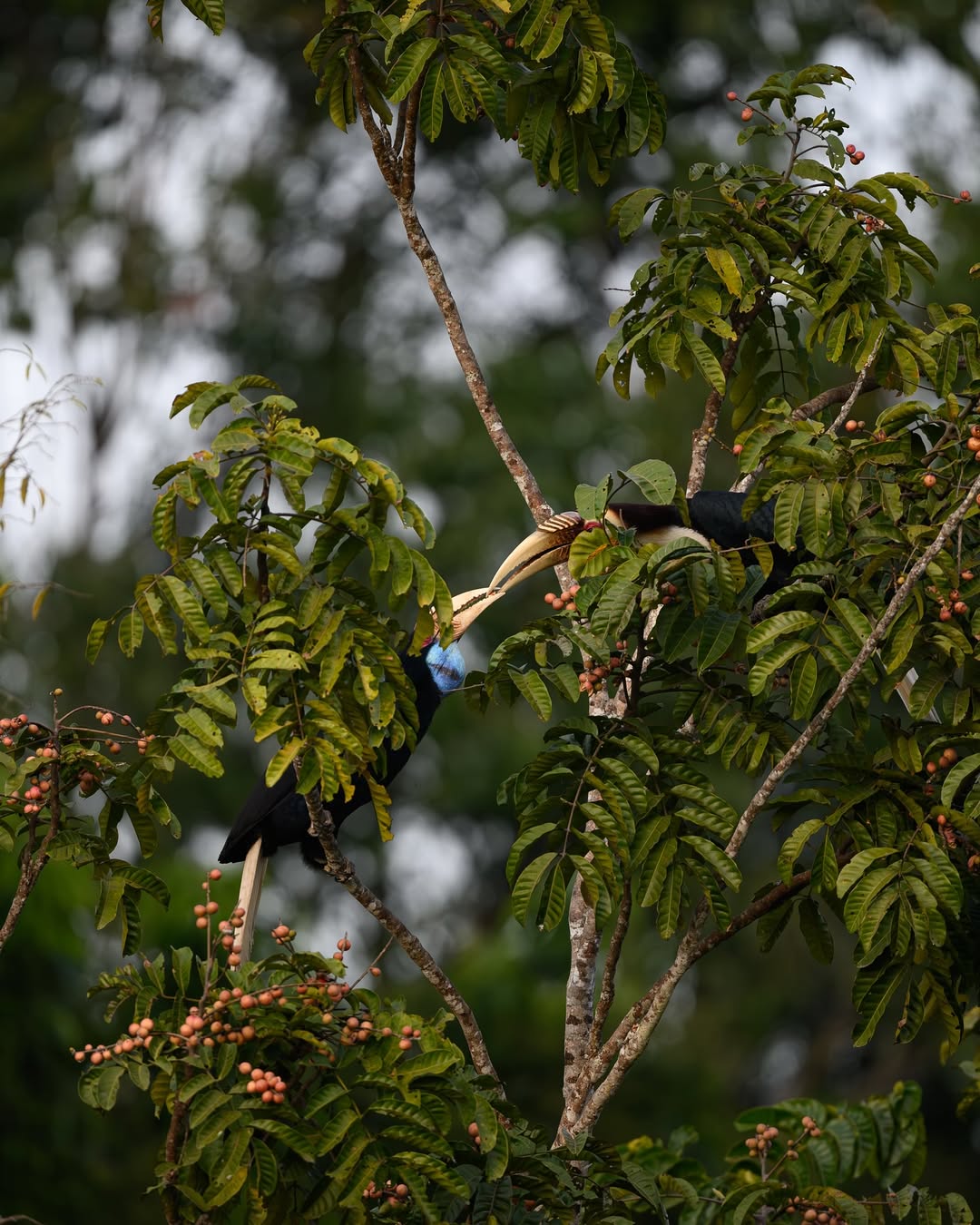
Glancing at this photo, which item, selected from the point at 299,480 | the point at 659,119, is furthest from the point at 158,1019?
the point at 659,119

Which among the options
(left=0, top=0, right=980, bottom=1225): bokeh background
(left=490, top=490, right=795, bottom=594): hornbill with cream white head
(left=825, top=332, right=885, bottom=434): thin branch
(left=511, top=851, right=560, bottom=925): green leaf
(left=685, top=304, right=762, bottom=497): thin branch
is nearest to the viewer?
(left=511, top=851, right=560, bottom=925): green leaf

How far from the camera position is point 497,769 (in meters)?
9.58

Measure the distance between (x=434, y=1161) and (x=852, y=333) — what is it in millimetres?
1606

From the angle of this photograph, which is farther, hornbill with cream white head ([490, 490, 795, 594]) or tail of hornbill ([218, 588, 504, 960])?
hornbill with cream white head ([490, 490, 795, 594])

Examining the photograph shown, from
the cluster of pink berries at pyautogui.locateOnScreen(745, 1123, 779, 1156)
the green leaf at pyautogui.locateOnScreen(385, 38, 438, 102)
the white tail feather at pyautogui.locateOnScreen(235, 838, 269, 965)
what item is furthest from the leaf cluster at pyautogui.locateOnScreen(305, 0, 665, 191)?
the cluster of pink berries at pyautogui.locateOnScreen(745, 1123, 779, 1156)

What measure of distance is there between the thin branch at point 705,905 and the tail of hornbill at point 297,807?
0.78 meters

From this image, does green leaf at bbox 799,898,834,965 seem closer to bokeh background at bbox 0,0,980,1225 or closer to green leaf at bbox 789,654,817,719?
green leaf at bbox 789,654,817,719

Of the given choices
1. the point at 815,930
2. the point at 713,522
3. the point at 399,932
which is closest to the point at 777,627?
the point at 815,930

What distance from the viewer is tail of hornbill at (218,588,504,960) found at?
3.34 m

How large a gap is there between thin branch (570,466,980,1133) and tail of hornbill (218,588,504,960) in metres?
0.78

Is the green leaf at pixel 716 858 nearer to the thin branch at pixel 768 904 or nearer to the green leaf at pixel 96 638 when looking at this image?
the thin branch at pixel 768 904

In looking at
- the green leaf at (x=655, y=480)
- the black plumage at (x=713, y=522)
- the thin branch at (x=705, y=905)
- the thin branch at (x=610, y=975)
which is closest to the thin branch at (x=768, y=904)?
the thin branch at (x=705, y=905)

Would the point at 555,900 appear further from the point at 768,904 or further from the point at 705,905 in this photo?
the point at 768,904

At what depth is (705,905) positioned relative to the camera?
2604 millimetres
